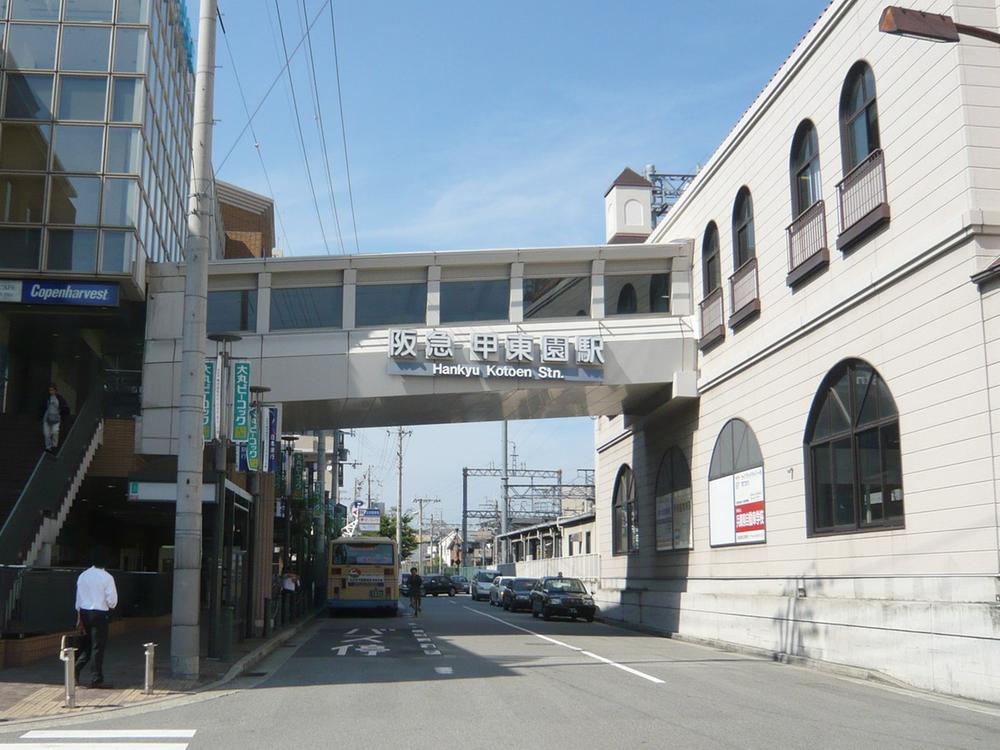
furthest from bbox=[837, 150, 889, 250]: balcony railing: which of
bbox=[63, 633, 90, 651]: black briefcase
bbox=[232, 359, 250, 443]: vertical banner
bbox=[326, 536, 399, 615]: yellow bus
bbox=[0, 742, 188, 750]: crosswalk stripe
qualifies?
bbox=[326, 536, 399, 615]: yellow bus

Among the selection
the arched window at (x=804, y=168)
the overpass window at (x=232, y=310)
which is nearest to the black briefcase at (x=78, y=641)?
the overpass window at (x=232, y=310)

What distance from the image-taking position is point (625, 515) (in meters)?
35.7

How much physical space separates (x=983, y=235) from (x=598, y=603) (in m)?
25.3

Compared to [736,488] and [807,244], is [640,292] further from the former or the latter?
[807,244]

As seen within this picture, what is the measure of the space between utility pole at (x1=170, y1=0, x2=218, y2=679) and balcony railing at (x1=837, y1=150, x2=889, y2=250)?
1087cm

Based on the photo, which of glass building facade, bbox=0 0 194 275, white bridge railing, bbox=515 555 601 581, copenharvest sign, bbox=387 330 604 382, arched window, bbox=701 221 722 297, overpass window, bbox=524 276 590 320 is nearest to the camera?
glass building facade, bbox=0 0 194 275

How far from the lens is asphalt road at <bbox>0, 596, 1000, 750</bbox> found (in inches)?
400

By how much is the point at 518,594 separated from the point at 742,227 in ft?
75.9

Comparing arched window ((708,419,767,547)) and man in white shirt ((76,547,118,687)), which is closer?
man in white shirt ((76,547,118,687))

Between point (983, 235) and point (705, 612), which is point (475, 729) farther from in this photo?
point (705, 612)

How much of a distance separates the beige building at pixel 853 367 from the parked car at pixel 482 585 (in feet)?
104

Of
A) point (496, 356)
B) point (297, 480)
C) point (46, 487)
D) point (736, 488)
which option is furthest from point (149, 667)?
point (297, 480)

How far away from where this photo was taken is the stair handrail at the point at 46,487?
18.9m

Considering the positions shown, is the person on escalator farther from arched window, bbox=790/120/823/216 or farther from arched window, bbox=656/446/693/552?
arched window, bbox=790/120/823/216
